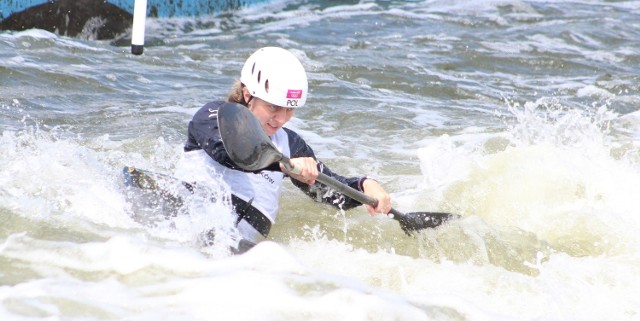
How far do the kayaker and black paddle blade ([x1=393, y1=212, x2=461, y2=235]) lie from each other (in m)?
0.19

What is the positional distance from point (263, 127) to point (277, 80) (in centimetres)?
24

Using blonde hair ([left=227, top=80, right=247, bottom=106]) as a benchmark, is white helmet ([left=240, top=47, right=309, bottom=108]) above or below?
above

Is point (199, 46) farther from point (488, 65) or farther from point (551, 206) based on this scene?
point (551, 206)

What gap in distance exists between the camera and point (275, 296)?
11.3 ft

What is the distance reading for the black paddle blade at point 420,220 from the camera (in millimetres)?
4926

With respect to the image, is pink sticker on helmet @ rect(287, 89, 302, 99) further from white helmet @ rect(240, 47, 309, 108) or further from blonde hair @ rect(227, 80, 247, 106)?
blonde hair @ rect(227, 80, 247, 106)

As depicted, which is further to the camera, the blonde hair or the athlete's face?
the blonde hair

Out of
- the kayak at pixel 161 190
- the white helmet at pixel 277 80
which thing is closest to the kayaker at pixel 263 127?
the white helmet at pixel 277 80

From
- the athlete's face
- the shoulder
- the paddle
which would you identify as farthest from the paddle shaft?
the shoulder

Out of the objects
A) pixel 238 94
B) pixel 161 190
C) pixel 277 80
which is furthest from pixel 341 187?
pixel 161 190

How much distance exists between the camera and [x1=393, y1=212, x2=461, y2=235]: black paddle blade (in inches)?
194

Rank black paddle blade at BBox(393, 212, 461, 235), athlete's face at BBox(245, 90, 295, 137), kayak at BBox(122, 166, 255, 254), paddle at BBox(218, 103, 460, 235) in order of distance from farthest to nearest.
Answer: black paddle blade at BBox(393, 212, 461, 235) < athlete's face at BBox(245, 90, 295, 137) < kayak at BBox(122, 166, 255, 254) < paddle at BBox(218, 103, 460, 235)

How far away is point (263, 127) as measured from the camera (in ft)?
14.8

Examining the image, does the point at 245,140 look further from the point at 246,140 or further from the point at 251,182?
the point at 251,182
